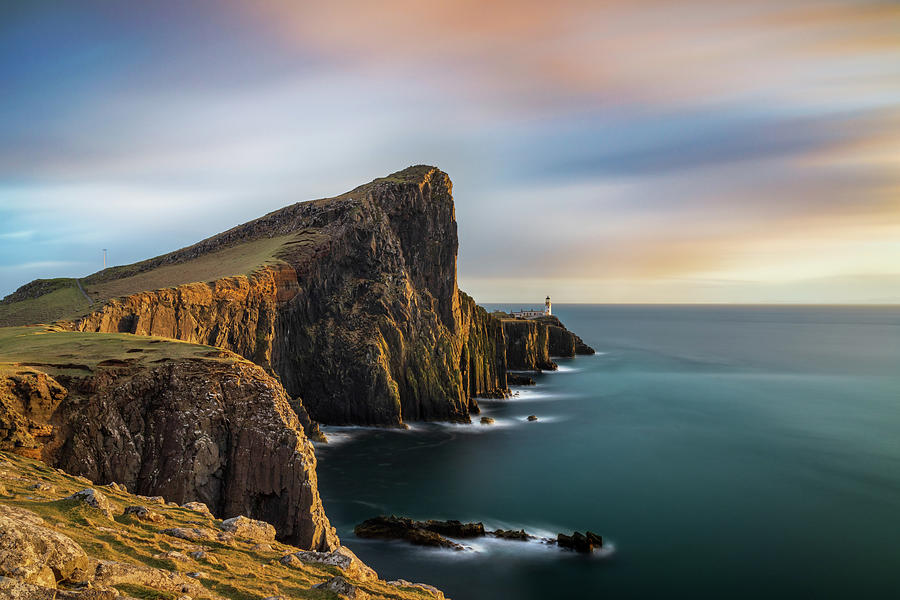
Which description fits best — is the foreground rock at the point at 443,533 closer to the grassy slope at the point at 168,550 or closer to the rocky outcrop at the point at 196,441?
the rocky outcrop at the point at 196,441

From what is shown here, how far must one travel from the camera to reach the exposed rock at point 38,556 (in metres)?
7.72

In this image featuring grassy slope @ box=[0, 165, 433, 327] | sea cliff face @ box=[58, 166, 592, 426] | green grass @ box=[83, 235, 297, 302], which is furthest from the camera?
sea cliff face @ box=[58, 166, 592, 426]

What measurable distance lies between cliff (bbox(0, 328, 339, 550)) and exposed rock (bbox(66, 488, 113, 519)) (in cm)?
1152

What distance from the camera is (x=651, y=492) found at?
175ft

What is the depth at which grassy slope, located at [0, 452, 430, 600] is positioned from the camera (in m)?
11.8

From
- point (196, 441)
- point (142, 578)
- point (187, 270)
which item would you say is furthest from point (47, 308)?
point (142, 578)

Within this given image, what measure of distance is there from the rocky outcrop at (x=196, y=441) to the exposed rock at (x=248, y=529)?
32.2ft

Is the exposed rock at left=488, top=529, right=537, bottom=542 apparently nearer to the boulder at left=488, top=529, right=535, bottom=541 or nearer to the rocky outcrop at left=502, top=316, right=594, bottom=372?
the boulder at left=488, top=529, right=535, bottom=541

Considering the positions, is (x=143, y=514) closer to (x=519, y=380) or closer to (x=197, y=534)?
(x=197, y=534)

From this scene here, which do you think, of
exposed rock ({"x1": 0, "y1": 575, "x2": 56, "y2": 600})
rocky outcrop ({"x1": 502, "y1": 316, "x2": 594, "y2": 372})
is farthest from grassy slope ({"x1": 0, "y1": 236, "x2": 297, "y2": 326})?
rocky outcrop ({"x1": 502, "y1": 316, "x2": 594, "y2": 372})

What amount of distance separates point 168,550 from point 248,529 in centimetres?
429

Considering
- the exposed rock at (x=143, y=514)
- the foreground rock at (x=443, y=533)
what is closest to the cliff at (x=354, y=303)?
the foreground rock at (x=443, y=533)

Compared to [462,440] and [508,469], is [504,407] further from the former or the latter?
[508,469]

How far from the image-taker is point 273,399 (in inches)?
1160
